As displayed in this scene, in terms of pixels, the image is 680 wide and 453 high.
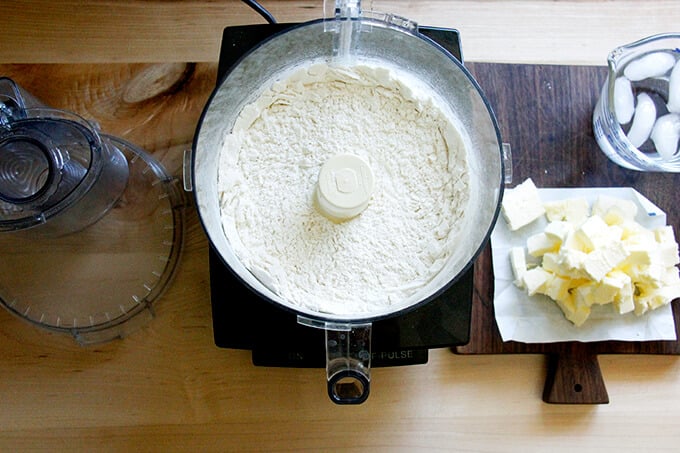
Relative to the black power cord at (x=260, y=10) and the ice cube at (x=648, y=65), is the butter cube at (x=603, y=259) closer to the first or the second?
the ice cube at (x=648, y=65)

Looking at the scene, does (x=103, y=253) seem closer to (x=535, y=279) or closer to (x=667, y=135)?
(x=535, y=279)

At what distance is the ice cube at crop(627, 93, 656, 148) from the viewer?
0.75 metres

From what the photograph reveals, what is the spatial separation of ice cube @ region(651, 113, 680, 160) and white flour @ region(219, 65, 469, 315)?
30 cm

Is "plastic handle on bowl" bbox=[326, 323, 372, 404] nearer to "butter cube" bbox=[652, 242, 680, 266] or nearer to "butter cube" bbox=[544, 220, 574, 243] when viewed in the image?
"butter cube" bbox=[544, 220, 574, 243]

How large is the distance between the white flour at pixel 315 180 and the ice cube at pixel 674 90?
327 millimetres

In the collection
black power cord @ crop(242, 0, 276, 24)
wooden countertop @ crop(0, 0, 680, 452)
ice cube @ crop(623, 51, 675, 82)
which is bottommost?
wooden countertop @ crop(0, 0, 680, 452)

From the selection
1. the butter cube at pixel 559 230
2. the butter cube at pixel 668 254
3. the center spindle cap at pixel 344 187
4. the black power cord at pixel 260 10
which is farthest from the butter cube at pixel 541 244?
the black power cord at pixel 260 10

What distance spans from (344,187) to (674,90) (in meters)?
0.47

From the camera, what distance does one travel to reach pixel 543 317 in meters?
0.71

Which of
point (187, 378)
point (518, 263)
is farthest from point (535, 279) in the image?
point (187, 378)

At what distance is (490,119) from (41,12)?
593mm

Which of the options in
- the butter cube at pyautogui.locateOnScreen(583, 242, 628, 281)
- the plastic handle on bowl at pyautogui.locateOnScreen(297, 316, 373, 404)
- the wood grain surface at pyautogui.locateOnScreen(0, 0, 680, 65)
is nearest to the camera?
the plastic handle on bowl at pyautogui.locateOnScreen(297, 316, 373, 404)

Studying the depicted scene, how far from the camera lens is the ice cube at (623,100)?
74 cm

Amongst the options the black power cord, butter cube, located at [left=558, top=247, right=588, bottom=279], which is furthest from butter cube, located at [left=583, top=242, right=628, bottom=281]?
the black power cord
